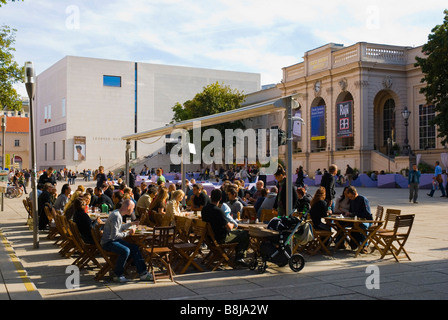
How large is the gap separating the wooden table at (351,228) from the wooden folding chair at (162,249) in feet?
11.0

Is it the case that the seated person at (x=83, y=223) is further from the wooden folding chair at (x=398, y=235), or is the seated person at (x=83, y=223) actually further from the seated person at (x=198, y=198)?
the wooden folding chair at (x=398, y=235)

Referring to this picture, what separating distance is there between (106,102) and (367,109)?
5022 centimetres

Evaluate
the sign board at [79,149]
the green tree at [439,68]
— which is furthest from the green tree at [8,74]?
the sign board at [79,149]

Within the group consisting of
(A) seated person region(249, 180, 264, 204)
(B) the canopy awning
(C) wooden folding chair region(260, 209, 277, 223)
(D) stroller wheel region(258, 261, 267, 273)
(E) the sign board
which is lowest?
(D) stroller wheel region(258, 261, 267, 273)

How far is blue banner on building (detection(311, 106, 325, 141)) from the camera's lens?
145 feet

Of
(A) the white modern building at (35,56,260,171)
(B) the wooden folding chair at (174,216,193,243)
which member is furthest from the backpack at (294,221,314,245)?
(A) the white modern building at (35,56,260,171)

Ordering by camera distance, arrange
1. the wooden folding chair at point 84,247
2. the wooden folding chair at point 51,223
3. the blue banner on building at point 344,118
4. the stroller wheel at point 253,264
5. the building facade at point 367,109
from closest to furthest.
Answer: the wooden folding chair at point 84,247, the stroller wheel at point 253,264, the wooden folding chair at point 51,223, the building facade at point 367,109, the blue banner on building at point 344,118

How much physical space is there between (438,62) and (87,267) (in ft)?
90.3

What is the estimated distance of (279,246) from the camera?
8219 millimetres

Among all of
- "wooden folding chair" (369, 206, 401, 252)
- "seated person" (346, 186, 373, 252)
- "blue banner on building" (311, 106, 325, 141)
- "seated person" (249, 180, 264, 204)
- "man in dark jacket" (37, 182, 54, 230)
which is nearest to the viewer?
"wooden folding chair" (369, 206, 401, 252)

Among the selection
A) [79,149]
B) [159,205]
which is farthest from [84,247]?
[79,149]

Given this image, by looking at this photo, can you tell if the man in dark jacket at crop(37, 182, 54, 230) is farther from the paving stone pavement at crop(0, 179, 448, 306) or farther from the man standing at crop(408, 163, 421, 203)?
the man standing at crop(408, 163, 421, 203)

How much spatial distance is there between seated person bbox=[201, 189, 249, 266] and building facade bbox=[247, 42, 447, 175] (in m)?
28.8

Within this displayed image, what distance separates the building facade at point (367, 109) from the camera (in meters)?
39.0
